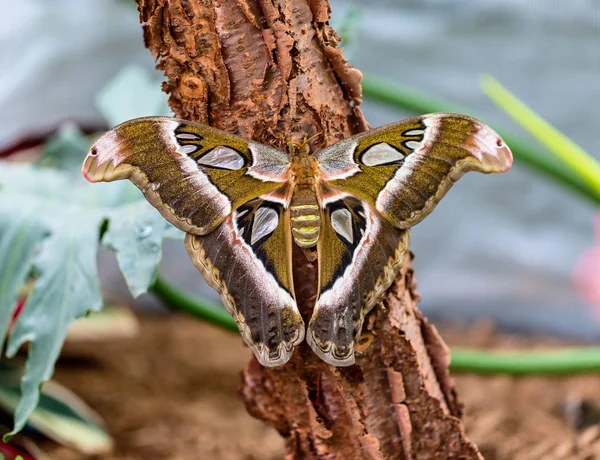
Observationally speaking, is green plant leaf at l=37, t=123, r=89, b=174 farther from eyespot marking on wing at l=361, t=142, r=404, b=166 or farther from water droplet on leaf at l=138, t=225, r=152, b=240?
eyespot marking on wing at l=361, t=142, r=404, b=166

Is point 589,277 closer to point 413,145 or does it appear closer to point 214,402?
point 214,402

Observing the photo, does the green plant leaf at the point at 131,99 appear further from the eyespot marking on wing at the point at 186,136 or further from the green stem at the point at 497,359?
the eyespot marking on wing at the point at 186,136

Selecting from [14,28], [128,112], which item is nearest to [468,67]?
[128,112]

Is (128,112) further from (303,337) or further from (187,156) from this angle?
(303,337)

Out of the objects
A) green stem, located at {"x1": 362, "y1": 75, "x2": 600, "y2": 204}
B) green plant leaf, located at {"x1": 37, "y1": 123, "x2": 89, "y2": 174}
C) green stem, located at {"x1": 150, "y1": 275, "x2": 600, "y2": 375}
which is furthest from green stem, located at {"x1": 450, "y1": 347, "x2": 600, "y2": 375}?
green plant leaf, located at {"x1": 37, "y1": 123, "x2": 89, "y2": 174}

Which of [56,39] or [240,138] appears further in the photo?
[56,39]

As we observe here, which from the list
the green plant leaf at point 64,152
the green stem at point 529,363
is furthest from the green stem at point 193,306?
the green stem at point 529,363

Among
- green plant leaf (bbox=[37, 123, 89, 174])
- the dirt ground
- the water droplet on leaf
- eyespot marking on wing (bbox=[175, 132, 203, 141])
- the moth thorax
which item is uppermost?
eyespot marking on wing (bbox=[175, 132, 203, 141])
